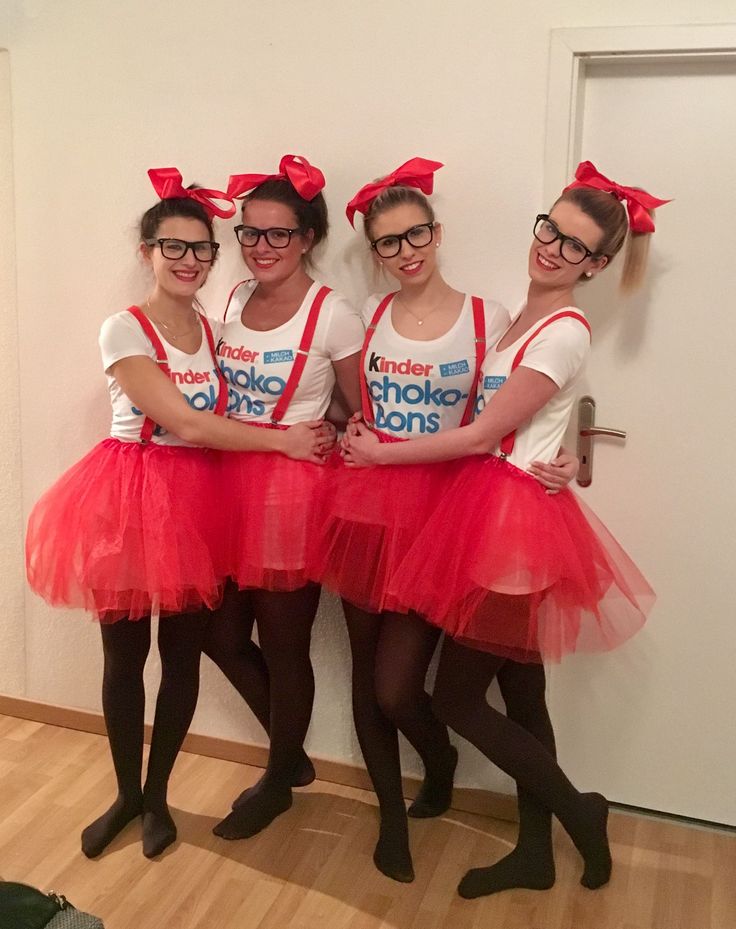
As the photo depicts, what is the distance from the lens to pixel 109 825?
7.39 feet

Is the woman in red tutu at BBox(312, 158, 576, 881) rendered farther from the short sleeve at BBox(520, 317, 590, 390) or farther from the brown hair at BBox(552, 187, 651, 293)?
the brown hair at BBox(552, 187, 651, 293)

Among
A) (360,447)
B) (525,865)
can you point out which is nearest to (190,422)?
(360,447)

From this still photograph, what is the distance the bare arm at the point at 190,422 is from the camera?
2.01 meters

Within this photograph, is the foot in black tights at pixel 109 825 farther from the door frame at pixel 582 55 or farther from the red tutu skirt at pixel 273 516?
the door frame at pixel 582 55

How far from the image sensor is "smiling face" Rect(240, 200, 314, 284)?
2080mm

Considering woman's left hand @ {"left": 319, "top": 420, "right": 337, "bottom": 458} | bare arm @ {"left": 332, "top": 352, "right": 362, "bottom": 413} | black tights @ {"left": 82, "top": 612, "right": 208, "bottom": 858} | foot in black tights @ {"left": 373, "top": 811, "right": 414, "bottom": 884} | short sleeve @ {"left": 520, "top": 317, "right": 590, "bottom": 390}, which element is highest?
short sleeve @ {"left": 520, "top": 317, "right": 590, "bottom": 390}

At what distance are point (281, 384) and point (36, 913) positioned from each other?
124 cm

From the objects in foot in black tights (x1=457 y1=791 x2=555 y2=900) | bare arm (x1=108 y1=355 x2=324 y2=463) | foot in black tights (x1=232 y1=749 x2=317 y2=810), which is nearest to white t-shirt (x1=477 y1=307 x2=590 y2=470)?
bare arm (x1=108 y1=355 x2=324 y2=463)

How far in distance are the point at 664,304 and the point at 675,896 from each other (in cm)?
145

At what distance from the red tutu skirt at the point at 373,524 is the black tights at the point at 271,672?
0.17 meters

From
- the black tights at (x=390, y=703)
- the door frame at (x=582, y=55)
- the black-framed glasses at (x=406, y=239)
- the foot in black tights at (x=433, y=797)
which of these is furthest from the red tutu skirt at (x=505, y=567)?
the door frame at (x=582, y=55)

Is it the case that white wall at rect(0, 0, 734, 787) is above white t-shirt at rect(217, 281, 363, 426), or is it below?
above

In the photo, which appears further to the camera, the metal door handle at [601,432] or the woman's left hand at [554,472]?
the metal door handle at [601,432]

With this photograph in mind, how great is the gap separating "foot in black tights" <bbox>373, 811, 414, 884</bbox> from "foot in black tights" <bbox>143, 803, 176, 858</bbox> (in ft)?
1.77
